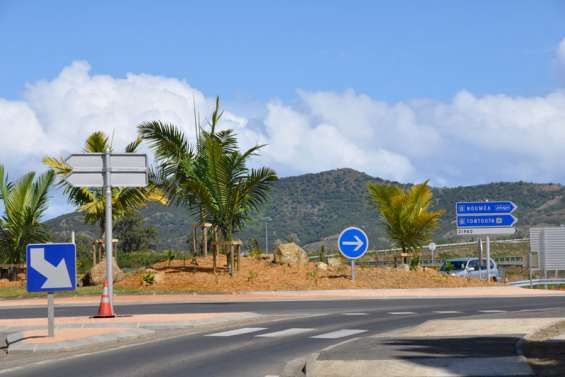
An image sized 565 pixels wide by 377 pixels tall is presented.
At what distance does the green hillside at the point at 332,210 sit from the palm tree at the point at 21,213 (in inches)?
3313

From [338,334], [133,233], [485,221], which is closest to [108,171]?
[338,334]

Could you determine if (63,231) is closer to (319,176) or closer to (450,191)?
(319,176)

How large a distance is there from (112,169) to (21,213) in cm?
2110

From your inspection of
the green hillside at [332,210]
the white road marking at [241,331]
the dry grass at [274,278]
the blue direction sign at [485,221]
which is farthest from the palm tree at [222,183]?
the green hillside at [332,210]

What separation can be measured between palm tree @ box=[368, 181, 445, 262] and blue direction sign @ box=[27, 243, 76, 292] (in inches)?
Result: 1007

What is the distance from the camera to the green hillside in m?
133

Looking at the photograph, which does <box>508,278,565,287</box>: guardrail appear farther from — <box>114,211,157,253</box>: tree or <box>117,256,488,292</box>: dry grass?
<box>114,211,157,253</box>: tree

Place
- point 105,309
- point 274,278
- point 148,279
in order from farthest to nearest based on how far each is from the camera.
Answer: point 274,278, point 148,279, point 105,309

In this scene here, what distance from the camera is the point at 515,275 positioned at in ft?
186

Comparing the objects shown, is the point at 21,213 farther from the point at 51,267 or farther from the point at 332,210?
the point at 332,210

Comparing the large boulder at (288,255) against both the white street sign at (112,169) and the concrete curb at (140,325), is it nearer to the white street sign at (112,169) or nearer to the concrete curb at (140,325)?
the white street sign at (112,169)

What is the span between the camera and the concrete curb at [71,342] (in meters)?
15.8

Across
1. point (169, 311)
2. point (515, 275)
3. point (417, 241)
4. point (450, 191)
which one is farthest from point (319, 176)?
point (169, 311)

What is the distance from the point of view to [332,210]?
146 m
